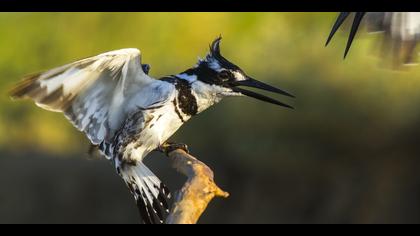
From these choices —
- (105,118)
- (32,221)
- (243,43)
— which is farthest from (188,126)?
(105,118)

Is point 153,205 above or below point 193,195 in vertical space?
below

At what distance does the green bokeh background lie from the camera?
4344 millimetres

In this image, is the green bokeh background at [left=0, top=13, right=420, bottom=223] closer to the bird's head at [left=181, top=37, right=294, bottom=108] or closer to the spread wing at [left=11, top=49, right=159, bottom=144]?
the bird's head at [left=181, top=37, right=294, bottom=108]

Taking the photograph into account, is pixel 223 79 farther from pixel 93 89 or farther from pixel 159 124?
pixel 93 89

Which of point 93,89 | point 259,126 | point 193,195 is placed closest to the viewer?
point 193,195

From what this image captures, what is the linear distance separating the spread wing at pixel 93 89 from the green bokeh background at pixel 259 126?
2.08 m

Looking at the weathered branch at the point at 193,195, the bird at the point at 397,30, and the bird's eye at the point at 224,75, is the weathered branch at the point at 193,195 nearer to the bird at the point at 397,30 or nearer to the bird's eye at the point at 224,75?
the bird's eye at the point at 224,75

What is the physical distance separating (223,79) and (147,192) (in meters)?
0.30

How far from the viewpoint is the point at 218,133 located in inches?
183

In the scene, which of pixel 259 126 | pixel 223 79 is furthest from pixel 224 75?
pixel 259 126

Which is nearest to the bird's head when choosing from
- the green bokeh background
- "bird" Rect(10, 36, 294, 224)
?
"bird" Rect(10, 36, 294, 224)

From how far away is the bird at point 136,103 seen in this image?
2074mm

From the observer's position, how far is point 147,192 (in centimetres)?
214

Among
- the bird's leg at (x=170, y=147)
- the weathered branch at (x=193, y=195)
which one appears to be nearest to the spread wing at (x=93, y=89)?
the bird's leg at (x=170, y=147)
